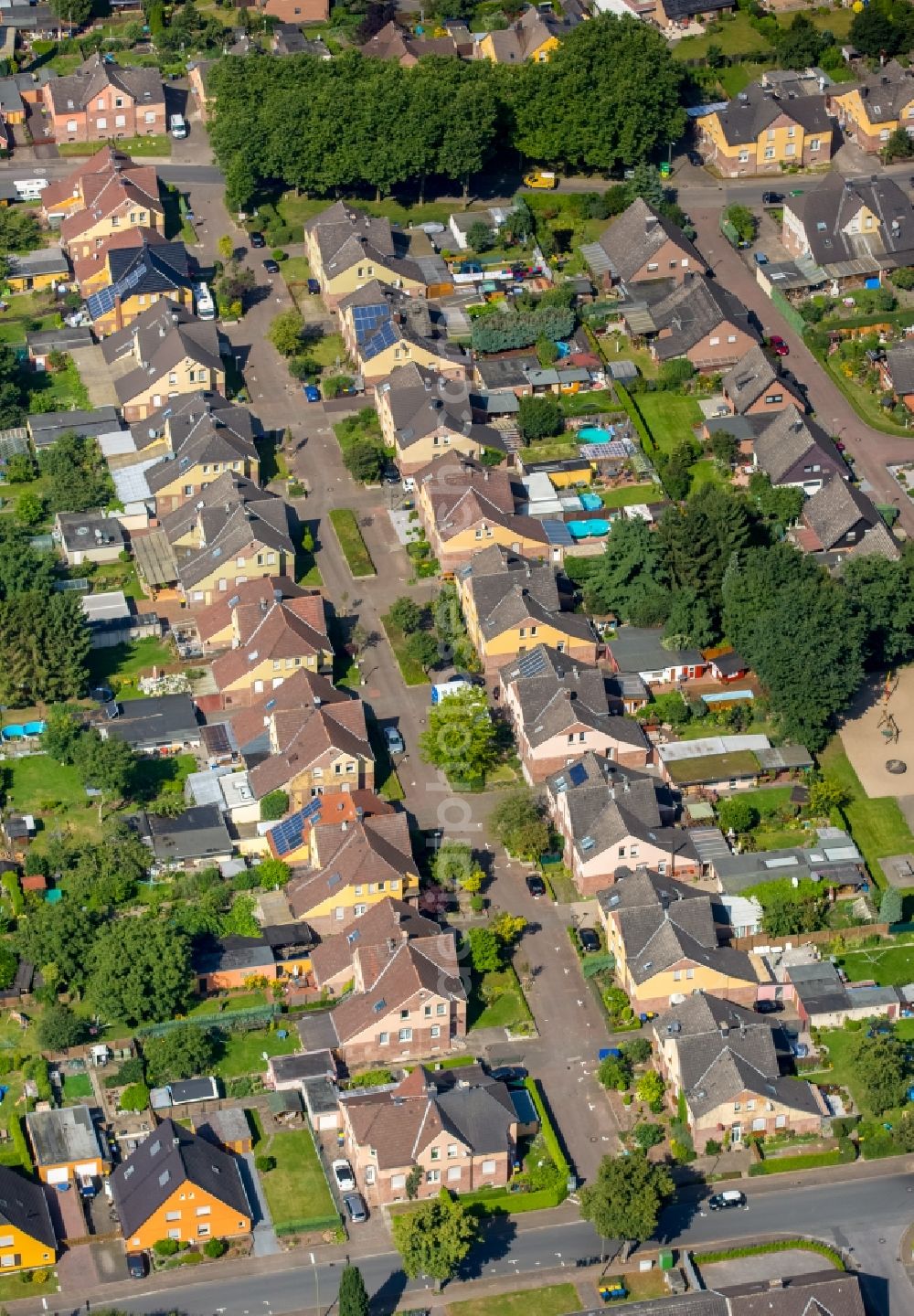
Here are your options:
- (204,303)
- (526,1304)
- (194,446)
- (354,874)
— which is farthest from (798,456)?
(526,1304)

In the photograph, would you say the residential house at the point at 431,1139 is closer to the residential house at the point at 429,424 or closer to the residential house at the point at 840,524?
the residential house at the point at 840,524

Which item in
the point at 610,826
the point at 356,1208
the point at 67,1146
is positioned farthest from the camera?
the point at 610,826

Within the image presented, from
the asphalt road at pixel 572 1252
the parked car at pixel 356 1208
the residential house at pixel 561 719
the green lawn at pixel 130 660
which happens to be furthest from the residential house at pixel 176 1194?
the green lawn at pixel 130 660

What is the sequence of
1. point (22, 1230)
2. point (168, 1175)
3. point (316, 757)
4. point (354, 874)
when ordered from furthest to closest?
point (316, 757) → point (354, 874) → point (168, 1175) → point (22, 1230)

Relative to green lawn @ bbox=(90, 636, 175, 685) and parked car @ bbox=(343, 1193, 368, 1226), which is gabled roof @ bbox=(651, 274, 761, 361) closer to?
green lawn @ bbox=(90, 636, 175, 685)

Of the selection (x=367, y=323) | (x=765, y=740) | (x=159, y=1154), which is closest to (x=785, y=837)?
(x=765, y=740)

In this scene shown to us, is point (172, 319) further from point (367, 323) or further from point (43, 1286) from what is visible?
point (43, 1286)

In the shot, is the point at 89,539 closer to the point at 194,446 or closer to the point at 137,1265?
the point at 194,446
